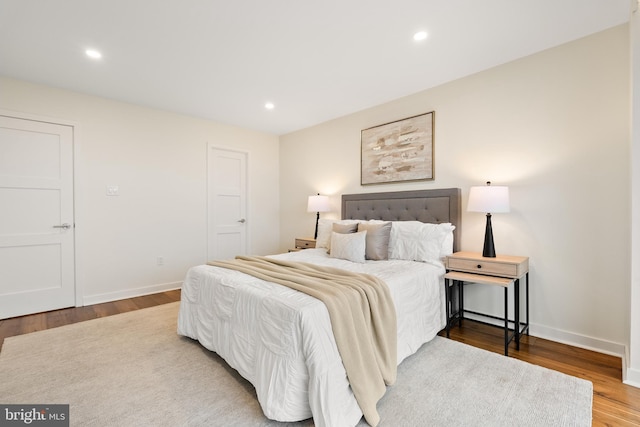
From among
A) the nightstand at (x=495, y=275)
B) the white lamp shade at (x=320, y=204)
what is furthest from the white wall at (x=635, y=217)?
the white lamp shade at (x=320, y=204)

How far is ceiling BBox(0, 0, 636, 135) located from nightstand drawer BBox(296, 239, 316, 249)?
6.52 ft

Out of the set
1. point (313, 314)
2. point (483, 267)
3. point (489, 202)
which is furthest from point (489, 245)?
point (313, 314)

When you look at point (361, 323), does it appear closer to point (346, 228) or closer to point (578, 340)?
point (346, 228)

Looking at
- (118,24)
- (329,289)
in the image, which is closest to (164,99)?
(118,24)

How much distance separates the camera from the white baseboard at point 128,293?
357 centimetres

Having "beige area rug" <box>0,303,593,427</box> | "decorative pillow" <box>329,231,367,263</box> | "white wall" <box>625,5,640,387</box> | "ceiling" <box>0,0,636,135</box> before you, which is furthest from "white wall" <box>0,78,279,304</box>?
"white wall" <box>625,5,640,387</box>

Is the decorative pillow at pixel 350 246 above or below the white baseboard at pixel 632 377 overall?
above

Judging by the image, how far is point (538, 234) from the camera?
2.61 m

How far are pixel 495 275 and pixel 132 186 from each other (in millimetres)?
4308

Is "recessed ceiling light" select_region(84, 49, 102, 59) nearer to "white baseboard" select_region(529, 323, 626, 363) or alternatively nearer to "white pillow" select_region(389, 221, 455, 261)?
"white pillow" select_region(389, 221, 455, 261)

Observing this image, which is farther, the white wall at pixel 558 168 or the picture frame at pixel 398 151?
the picture frame at pixel 398 151

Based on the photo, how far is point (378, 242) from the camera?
2928 millimetres

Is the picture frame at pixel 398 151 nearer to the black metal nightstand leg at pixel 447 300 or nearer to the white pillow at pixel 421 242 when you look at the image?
the white pillow at pixel 421 242
